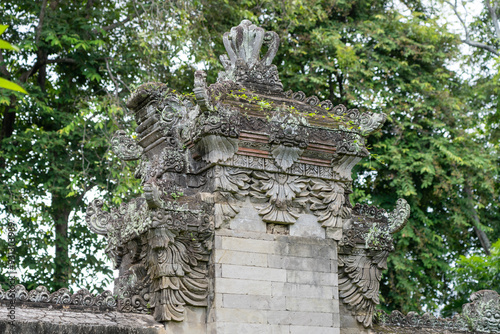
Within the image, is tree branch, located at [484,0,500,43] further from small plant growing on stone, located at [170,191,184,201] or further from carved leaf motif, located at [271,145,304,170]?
small plant growing on stone, located at [170,191,184,201]

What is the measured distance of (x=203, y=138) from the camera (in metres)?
8.51

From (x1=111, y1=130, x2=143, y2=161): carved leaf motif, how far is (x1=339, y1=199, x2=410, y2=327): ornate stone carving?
276 cm

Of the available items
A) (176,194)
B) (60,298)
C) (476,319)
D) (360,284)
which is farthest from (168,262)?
(476,319)

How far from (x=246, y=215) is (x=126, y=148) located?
193 centimetres

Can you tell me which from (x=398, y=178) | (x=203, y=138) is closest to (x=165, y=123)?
(x=203, y=138)

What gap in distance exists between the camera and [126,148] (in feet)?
31.3

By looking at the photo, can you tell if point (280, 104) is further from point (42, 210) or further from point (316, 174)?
point (42, 210)

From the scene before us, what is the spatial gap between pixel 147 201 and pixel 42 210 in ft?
29.1

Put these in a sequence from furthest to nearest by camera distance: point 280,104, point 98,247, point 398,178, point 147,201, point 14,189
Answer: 1. point 398,178
2. point 98,247
3. point 14,189
4. point 280,104
5. point 147,201

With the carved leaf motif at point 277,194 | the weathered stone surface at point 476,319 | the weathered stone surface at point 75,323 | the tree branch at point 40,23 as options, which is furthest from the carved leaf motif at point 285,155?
the tree branch at point 40,23

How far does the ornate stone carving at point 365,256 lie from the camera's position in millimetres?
9359

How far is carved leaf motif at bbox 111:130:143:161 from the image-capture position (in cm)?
952

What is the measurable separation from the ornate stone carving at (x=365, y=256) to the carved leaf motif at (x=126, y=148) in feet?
9.06

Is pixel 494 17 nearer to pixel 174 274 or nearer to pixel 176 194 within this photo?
pixel 176 194
